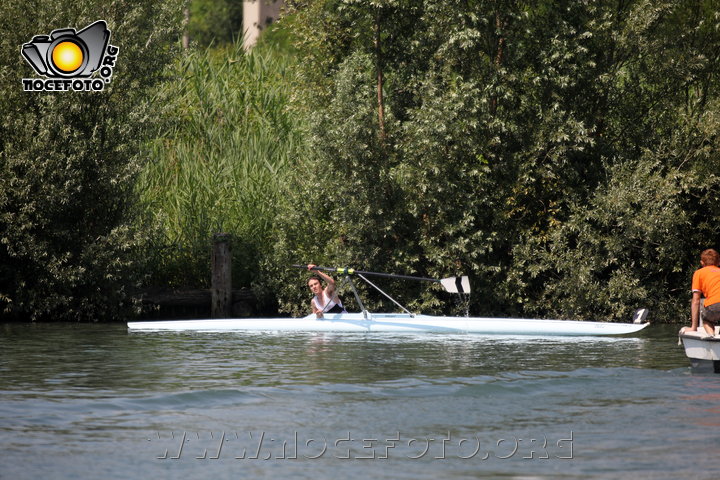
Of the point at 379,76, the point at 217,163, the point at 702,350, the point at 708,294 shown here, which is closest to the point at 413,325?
the point at 379,76

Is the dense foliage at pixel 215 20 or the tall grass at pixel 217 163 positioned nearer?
the tall grass at pixel 217 163

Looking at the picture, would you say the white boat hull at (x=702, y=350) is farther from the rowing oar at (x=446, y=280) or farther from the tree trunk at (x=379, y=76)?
the tree trunk at (x=379, y=76)

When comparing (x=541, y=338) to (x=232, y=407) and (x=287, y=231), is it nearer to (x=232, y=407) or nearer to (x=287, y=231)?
(x=287, y=231)

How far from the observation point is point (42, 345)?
17.3m

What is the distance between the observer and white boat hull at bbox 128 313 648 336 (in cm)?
1834

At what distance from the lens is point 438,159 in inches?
822

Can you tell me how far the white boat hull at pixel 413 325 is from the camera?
1834cm

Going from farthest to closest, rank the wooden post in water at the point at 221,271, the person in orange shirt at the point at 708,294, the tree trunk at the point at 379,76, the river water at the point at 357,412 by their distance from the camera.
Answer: the wooden post in water at the point at 221,271 → the tree trunk at the point at 379,76 → the person in orange shirt at the point at 708,294 → the river water at the point at 357,412

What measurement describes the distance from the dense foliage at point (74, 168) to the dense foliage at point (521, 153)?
10.8 ft

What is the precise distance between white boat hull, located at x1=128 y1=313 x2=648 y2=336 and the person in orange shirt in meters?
4.38

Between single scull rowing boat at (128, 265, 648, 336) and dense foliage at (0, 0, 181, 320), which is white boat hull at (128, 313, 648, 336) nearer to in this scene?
single scull rowing boat at (128, 265, 648, 336)

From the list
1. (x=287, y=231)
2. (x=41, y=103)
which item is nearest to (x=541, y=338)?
(x=287, y=231)

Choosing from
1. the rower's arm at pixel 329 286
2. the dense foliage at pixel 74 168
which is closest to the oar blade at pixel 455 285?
the rower's arm at pixel 329 286

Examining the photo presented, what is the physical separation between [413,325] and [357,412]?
7.88 meters
